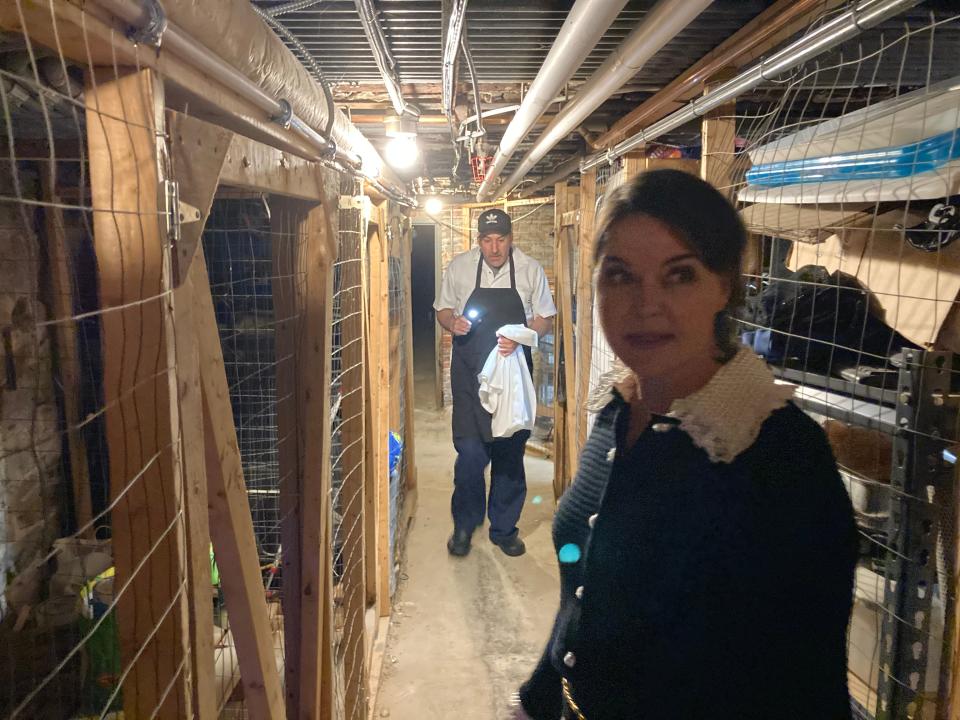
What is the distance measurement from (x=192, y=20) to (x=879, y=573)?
64.0 inches

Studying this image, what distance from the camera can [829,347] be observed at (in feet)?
5.01

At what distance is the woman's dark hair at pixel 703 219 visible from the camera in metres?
1.03

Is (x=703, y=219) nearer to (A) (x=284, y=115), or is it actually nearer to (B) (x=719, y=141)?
(A) (x=284, y=115)

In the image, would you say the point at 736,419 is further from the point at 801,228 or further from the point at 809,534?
the point at 801,228

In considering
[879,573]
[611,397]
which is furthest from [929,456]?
[611,397]

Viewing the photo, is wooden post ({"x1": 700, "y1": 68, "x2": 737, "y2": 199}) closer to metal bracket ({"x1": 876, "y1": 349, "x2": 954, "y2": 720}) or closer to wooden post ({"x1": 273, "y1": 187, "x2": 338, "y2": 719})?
metal bracket ({"x1": 876, "y1": 349, "x2": 954, "y2": 720})

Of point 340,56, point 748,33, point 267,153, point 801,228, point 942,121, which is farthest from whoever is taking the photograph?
point 340,56

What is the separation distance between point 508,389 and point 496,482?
0.67 meters

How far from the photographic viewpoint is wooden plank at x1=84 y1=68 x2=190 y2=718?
2.44 ft

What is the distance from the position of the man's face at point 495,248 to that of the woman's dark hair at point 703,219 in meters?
2.99

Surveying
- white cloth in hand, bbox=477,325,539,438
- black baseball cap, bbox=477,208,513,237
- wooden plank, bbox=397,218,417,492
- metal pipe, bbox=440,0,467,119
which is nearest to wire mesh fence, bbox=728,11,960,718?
metal pipe, bbox=440,0,467,119

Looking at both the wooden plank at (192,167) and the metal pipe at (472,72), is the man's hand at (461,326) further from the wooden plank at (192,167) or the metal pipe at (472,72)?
the wooden plank at (192,167)

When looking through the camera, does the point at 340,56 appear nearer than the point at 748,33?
No

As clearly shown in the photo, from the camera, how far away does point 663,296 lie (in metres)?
1.04
